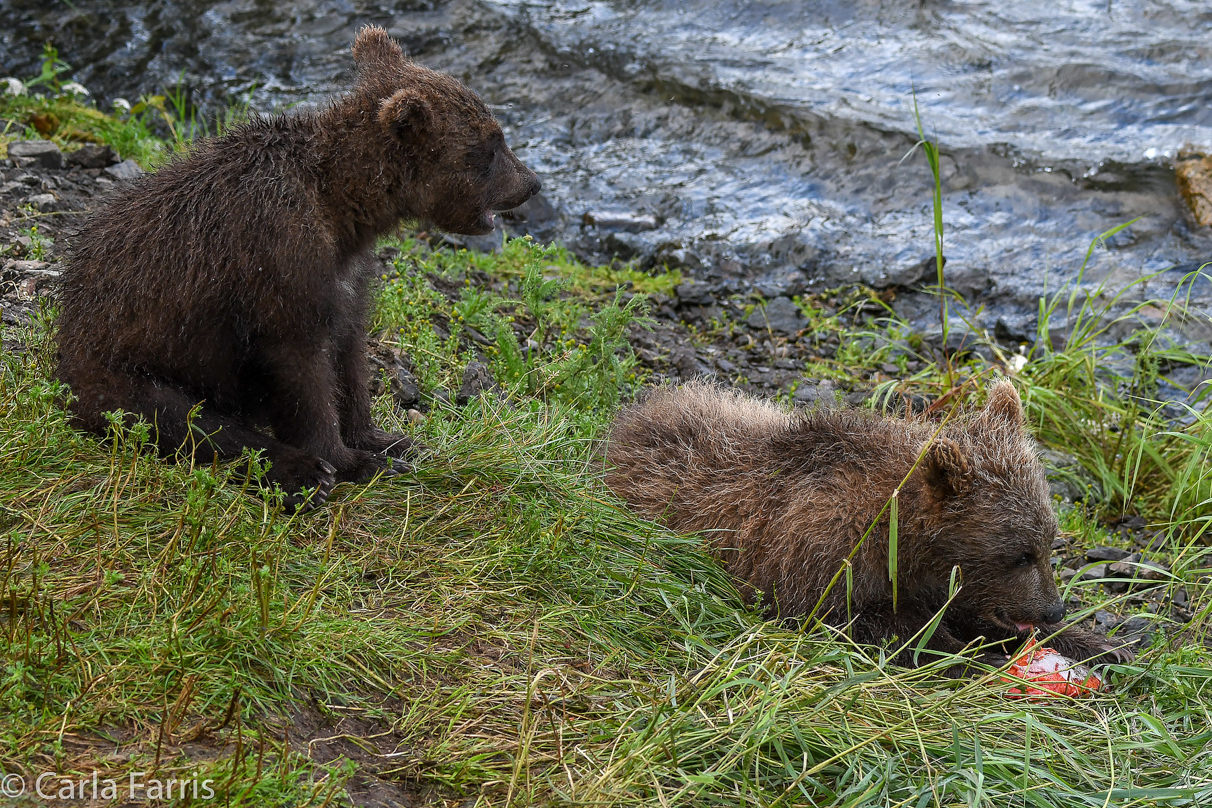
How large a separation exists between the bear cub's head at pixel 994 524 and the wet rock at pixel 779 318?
356cm

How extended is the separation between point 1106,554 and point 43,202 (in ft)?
22.4

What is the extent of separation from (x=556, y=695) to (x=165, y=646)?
3.97 feet

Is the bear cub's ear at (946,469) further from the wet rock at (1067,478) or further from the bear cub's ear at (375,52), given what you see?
the bear cub's ear at (375,52)

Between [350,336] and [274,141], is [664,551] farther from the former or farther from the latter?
[274,141]

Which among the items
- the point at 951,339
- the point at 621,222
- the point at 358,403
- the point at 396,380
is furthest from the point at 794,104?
the point at 358,403

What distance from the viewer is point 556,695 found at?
361 cm

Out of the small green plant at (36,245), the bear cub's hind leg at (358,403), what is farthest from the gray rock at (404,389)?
the small green plant at (36,245)

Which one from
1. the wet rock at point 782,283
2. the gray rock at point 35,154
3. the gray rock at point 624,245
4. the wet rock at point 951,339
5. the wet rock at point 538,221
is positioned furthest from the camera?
the wet rock at point 538,221

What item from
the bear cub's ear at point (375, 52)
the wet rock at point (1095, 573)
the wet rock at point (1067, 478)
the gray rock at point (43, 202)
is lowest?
the wet rock at point (1095, 573)

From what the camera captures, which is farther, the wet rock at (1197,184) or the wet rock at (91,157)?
the wet rock at (1197,184)

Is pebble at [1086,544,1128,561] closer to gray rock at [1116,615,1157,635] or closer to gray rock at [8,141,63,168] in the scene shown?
gray rock at [1116,615,1157,635]

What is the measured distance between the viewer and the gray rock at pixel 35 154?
7.88 metres

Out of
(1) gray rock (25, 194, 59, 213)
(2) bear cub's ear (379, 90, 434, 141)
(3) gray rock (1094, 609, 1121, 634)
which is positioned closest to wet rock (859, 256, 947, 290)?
(3) gray rock (1094, 609, 1121, 634)

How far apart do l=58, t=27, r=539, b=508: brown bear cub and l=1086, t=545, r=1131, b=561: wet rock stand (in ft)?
12.6
